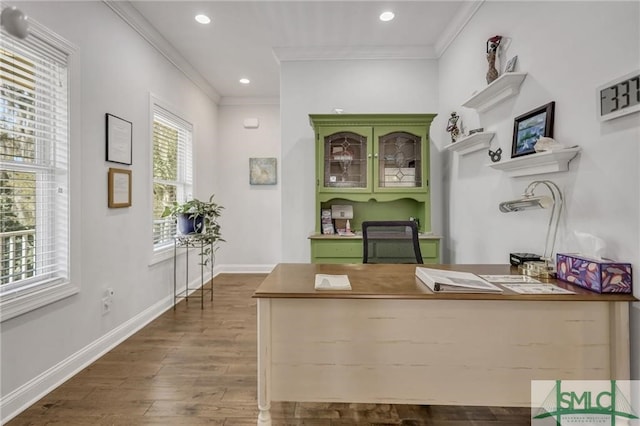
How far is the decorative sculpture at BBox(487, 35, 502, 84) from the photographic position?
2.18 m

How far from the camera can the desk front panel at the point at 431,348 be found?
1333mm

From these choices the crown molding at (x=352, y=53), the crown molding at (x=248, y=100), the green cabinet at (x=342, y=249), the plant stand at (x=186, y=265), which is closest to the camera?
the green cabinet at (x=342, y=249)

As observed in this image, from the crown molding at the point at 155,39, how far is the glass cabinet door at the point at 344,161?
1928 millimetres

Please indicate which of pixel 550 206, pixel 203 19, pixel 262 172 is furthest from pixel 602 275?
pixel 262 172

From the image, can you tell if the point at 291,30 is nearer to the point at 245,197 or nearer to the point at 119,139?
the point at 119,139

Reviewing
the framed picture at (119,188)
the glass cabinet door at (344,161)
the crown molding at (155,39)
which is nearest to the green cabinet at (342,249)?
the glass cabinet door at (344,161)

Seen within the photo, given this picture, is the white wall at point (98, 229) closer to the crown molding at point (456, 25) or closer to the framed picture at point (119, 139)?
the framed picture at point (119, 139)

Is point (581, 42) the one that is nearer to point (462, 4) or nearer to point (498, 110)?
point (498, 110)

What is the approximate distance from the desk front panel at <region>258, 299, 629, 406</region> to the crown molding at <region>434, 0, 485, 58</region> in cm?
239

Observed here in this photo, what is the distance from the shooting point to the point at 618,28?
1.32 m

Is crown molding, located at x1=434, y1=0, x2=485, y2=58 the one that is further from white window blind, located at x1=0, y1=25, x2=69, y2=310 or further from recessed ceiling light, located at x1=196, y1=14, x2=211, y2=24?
white window blind, located at x1=0, y1=25, x2=69, y2=310

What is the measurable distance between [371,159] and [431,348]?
2059 millimetres

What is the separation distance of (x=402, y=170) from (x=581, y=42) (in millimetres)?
1748

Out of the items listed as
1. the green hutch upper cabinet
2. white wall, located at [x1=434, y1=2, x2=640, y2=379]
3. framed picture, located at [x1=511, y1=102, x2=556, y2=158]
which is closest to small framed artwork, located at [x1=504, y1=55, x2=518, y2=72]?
white wall, located at [x1=434, y1=2, x2=640, y2=379]
